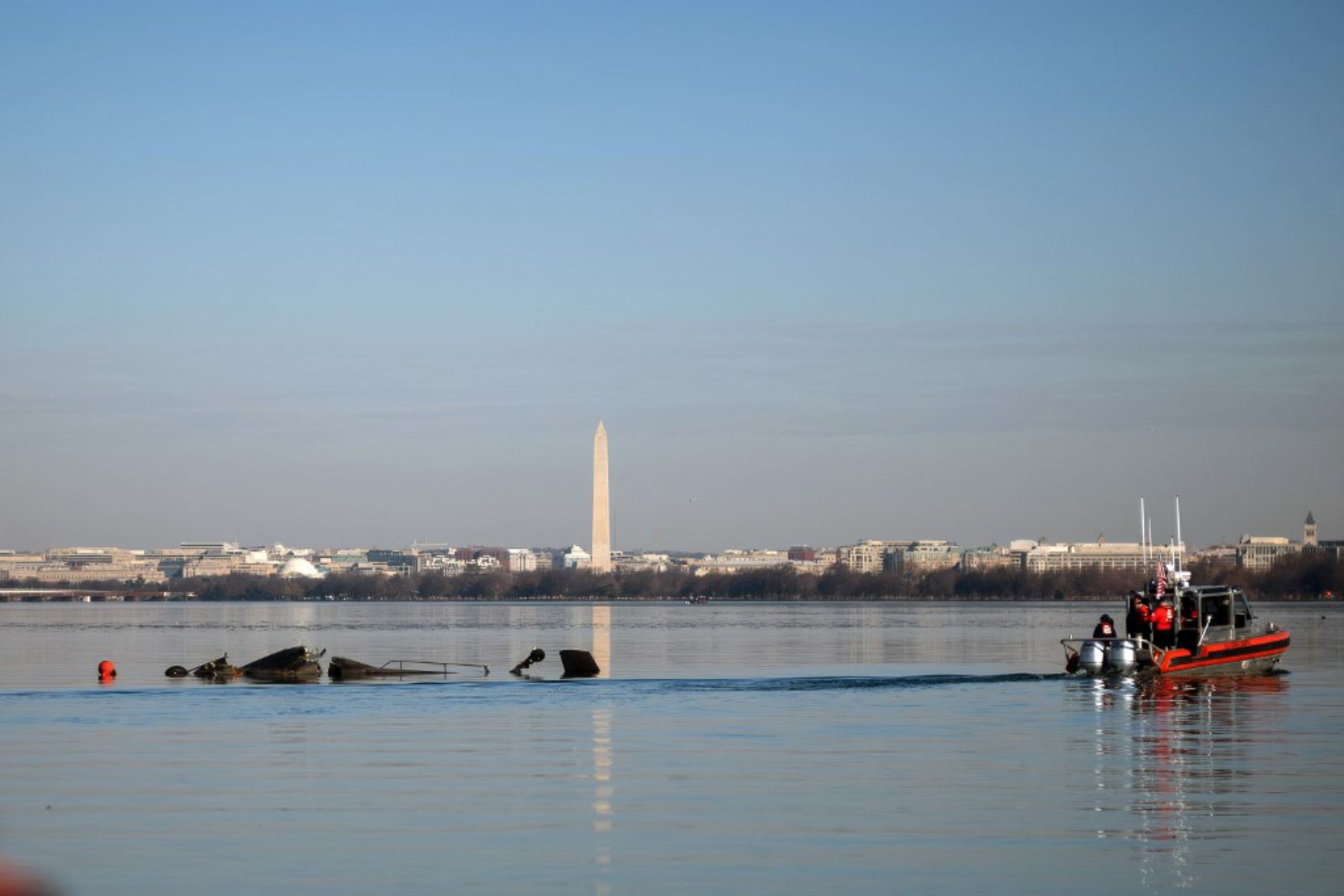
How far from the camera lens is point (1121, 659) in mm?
47531

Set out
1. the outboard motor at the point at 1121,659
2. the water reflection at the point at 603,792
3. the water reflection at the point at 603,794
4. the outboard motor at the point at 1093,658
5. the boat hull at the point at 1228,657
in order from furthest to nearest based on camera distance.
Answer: the boat hull at the point at 1228,657
the outboard motor at the point at 1093,658
the outboard motor at the point at 1121,659
the water reflection at the point at 603,794
the water reflection at the point at 603,792

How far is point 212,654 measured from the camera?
73562mm

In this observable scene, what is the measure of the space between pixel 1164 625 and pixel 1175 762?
870 inches

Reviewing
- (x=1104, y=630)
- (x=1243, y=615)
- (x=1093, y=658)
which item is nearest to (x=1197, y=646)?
(x=1104, y=630)

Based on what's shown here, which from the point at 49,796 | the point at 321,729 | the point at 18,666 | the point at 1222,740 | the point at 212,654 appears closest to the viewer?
the point at 49,796

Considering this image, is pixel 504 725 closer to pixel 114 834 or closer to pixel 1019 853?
pixel 114 834

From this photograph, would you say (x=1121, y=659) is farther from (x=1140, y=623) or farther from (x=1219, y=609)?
(x=1219, y=609)

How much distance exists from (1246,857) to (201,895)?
35.7 feet

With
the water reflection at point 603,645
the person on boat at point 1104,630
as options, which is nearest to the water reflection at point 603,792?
the person on boat at point 1104,630

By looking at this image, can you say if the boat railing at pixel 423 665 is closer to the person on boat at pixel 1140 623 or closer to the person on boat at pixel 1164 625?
the person on boat at pixel 1140 623

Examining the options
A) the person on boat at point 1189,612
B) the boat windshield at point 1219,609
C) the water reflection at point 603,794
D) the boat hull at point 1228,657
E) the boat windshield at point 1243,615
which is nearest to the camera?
the water reflection at point 603,794

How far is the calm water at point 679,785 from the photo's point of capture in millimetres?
18641

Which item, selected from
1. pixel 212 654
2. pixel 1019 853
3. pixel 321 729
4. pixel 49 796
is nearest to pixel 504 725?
pixel 321 729

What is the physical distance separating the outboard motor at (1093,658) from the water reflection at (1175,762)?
0.54 metres
